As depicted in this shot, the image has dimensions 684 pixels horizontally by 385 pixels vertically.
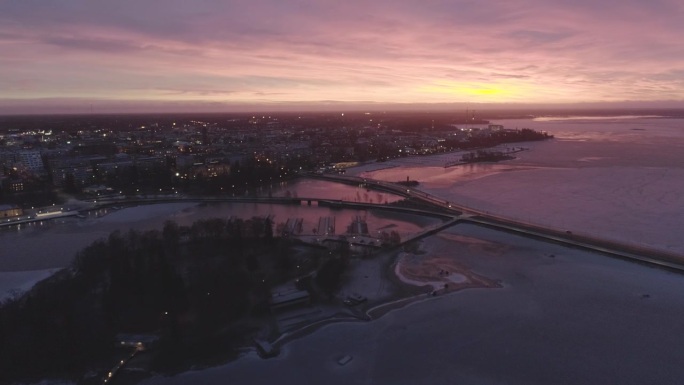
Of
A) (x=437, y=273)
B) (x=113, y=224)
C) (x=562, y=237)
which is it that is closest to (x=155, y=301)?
(x=437, y=273)

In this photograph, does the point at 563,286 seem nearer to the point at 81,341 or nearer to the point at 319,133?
the point at 81,341

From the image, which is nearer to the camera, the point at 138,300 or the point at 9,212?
the point at 138,300

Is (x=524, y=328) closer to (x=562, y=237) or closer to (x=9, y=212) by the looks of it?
(x=562, y=237)

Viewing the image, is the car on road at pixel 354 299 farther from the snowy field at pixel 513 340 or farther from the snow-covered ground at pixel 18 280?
the snow-covered ground at pixel 18 280

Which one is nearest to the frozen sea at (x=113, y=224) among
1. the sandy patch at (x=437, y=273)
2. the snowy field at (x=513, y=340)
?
the sandy patch at (x=437, y=273)

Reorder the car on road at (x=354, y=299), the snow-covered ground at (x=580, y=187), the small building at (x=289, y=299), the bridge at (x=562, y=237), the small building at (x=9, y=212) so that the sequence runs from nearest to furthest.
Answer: the small building at (x=289, y=299) → the car on road at (x=354, y=299) → the bridge at (x=562, y=237) → the snow-covered ground at (x=580, y=187) → the small building at (x=9, y=212)

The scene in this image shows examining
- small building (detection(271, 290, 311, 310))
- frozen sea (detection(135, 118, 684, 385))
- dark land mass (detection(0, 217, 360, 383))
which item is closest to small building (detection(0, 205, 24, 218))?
dark land mass (detection(0, 217, 360, 383))
